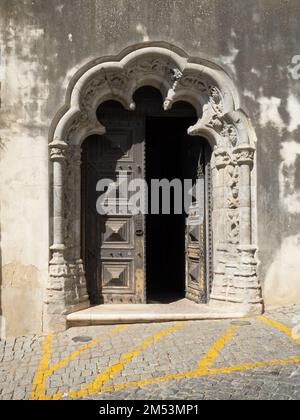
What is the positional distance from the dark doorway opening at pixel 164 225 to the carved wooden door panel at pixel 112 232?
1.88m

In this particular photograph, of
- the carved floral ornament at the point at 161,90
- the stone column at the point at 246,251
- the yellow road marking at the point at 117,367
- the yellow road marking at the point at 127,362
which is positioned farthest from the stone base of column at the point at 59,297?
the stone column at the point at 246,251

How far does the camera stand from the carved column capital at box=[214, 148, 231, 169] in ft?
19.8

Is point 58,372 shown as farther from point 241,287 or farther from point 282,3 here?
point 282,3

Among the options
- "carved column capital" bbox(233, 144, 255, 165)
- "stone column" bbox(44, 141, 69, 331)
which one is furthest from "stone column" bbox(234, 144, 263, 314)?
"stone column" bbox(44, 141, 69, 331)

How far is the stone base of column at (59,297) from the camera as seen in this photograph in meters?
5.34

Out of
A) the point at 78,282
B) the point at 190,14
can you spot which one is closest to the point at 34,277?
the point at 78,282

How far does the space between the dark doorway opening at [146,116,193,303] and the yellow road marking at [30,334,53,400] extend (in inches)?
136

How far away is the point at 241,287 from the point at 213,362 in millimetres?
1807

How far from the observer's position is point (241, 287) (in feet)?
18.8

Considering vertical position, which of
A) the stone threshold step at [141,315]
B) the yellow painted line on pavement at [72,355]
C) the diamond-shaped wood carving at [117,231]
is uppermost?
the diamond-shaped wood carving at [117,231]

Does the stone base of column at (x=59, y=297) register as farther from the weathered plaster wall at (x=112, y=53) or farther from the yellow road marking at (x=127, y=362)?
the yellow road marking at (x=127, y=362)

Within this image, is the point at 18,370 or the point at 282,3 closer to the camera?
the point at 18,370

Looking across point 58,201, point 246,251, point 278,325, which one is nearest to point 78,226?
point 58,201

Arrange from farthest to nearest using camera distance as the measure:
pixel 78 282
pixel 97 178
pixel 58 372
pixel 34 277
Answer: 1. pixel 97 178
2. pixel 78 282
3. pixel 34 277
4. pixel 58 372
